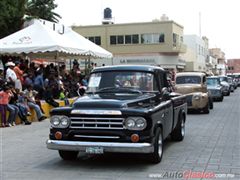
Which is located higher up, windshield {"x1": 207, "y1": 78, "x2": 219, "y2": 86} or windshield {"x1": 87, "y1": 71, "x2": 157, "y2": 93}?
windshield {"x1": 87, "y1": 71, "x2": 157, "y2": 93}

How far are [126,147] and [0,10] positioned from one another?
99.6 ft

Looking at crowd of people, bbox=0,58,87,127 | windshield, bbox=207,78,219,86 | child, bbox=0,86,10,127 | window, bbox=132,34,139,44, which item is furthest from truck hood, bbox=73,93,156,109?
window, bbox=132,34,139,44

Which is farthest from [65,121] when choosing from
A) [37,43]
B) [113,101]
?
[37,43]

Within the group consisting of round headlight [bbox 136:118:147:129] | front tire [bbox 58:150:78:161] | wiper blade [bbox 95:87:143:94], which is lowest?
front tire [bbox 58:150:78:161]

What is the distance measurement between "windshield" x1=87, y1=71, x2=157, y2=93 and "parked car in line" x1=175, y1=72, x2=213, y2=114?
11093 millimetres

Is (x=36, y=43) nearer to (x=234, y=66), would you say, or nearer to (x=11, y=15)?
(x=11, y=15)

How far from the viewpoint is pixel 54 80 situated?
18.8 m

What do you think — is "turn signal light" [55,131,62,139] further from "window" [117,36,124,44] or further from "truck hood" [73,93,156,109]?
"window" [117,36,124,44]

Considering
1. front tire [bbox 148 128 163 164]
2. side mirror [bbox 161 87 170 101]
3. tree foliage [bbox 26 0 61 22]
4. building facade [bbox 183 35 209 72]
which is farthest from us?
building facade [bbox 183 35 209 72]

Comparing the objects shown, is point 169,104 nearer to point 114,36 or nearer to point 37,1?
point 37,1

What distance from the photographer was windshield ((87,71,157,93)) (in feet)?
31.2

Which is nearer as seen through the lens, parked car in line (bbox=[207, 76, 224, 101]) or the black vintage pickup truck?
the black vintage pickup truck

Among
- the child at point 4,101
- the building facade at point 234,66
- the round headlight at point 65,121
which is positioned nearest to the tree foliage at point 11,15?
the child at point 4,101

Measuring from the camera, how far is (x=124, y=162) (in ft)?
29.4
